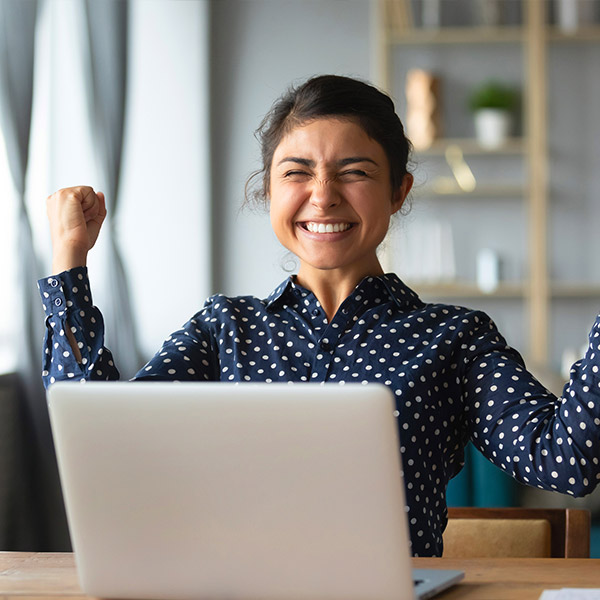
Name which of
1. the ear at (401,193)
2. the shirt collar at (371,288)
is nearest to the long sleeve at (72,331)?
the shirt collar at (371,288)

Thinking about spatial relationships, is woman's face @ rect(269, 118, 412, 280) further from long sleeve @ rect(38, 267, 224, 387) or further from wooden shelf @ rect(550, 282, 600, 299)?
wooden shelf @ rect(550, 282, 600, 299)

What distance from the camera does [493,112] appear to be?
15.1ft

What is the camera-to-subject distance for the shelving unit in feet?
15.0

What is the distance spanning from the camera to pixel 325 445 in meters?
0.81

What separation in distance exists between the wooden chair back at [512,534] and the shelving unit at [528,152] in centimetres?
317

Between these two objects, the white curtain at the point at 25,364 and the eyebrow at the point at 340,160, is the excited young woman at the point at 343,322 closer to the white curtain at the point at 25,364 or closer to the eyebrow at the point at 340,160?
the eyebrow at the point at 340,160

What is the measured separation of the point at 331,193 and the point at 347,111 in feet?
0.48

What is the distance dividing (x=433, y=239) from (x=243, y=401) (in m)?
4.02

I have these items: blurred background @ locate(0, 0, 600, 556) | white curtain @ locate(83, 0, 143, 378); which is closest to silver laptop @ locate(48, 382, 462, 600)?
white curtain @ locate(83, 0, 143, 378)

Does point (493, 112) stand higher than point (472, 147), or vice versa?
point (493, 112)

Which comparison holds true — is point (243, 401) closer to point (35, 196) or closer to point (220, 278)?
point (35, 196)

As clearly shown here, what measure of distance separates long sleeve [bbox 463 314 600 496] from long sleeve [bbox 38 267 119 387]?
1.86 ft

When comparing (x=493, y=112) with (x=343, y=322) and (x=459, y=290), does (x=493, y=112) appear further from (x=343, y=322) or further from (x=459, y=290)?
(x=343, y=322)

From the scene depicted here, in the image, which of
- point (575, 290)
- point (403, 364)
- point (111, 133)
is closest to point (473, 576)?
point (403, 364)
